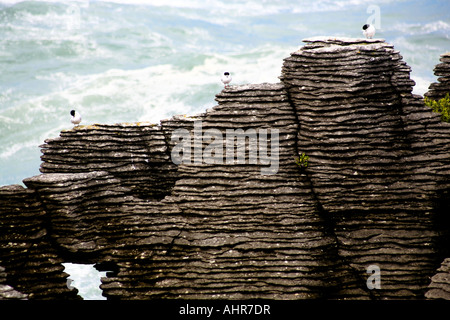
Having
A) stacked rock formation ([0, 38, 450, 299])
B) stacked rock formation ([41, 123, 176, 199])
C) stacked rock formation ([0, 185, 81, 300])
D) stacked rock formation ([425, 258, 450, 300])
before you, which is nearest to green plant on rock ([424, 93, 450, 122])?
stacked rock formation ([0, 38, 450, 299])

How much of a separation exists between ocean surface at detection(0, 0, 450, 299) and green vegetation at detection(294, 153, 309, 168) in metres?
21.7

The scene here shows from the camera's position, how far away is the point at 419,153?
1148 cm

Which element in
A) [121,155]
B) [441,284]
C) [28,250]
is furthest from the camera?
[121,155]

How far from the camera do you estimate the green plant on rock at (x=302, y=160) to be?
11.6 meters

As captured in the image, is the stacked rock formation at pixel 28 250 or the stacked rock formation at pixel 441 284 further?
the stacked rock formation at pixel 28 250

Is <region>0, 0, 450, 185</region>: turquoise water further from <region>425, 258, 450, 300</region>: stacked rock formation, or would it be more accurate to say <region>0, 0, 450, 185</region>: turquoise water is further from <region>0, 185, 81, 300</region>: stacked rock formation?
<region>425, 258, 450, 300</region>: stacked rock formation

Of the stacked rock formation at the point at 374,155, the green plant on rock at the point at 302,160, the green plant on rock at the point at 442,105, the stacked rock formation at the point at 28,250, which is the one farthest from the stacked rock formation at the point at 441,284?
the stacked rock formation at the point at 28,250

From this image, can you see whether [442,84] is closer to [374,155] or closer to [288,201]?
[374,155]

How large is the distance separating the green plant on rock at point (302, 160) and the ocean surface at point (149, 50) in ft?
71.3

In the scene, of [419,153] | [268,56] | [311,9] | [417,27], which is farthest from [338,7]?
[419,153]

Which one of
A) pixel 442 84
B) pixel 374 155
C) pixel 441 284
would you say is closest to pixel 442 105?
pixel 442 84

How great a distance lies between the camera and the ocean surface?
33.1m

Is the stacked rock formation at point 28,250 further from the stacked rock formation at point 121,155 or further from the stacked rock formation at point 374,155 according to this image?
the stacked rock formation at point 374,155

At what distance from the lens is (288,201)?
1145cm
